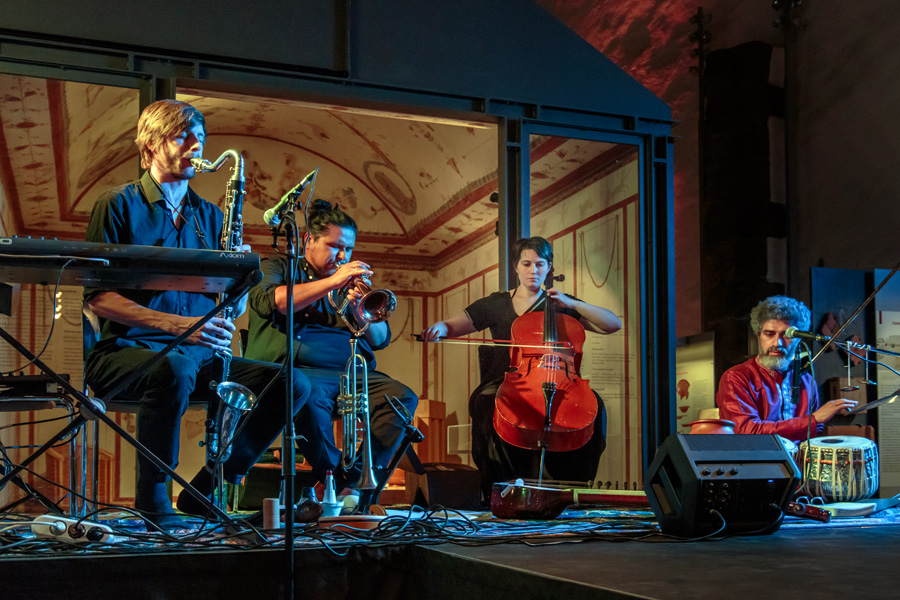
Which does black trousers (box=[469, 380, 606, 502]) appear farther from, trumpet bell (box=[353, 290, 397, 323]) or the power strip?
the power strip

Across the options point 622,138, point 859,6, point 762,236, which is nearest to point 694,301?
point 762,236

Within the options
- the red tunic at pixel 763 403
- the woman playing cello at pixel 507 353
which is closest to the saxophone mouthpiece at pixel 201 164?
the woman playing cello at pixel 507 353

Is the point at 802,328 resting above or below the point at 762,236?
below

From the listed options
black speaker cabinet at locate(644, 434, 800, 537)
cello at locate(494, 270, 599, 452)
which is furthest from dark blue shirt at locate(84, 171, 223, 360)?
black speaker cabinet at locate(644, 434, 800, 537)

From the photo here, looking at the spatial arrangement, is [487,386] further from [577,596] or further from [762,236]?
[762,236]

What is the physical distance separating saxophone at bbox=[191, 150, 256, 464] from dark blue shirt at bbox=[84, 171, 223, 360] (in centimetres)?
12

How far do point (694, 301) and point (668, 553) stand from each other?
22.7 ft

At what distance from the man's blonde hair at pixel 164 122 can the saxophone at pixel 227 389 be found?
0.14 meters

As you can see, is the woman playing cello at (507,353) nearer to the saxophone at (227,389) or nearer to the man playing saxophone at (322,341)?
the man playing saxophone at (322,341)

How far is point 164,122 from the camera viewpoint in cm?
335

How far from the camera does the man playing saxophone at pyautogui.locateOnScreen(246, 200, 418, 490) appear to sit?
3707 millimetres

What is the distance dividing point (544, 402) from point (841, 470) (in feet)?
4.37

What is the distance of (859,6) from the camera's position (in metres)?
7.32

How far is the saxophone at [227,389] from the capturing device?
118 inches
